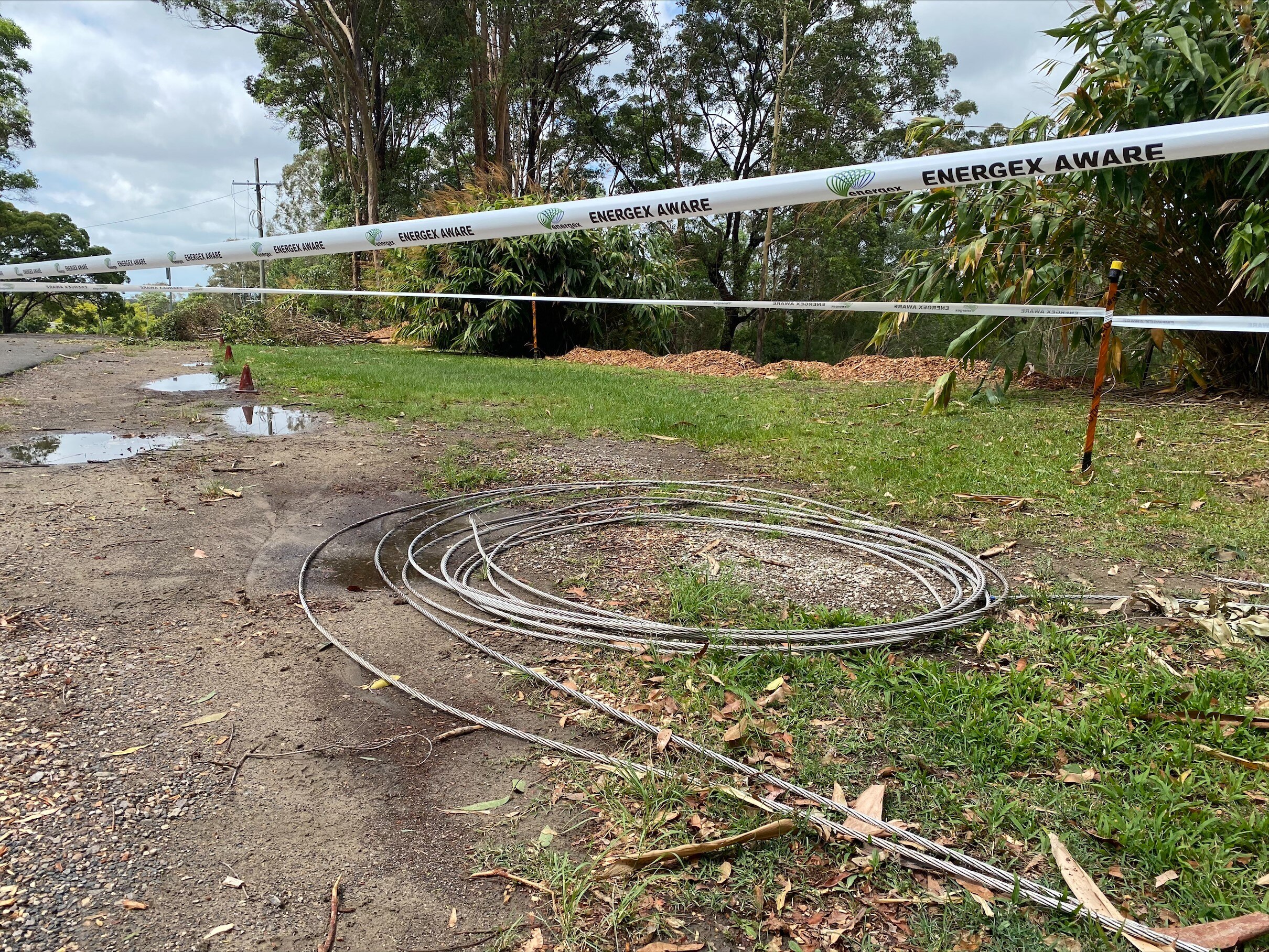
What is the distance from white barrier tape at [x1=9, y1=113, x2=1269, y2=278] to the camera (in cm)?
376

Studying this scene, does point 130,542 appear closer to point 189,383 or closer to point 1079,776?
point 1079,776

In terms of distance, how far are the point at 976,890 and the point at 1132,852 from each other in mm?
458

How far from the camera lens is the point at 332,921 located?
1812mm

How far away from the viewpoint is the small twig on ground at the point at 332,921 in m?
1.74

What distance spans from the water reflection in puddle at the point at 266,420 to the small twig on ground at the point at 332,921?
5.42 meters

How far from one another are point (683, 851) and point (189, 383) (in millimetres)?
9914

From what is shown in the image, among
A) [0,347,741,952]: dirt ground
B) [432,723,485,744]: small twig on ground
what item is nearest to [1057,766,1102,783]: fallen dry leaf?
[0,347,741,952]: dirt ground

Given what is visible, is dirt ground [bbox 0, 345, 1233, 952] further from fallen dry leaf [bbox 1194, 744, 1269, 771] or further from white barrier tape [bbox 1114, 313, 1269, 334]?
white barrier tape [bbox 1114, 313, 1269, 334]

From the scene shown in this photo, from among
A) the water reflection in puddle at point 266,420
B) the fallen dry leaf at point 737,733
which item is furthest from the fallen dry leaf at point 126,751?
the water reflection in puddle at point 266,420

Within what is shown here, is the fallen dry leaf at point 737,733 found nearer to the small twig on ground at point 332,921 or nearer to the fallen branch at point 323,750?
the fallen branch at point 323,750

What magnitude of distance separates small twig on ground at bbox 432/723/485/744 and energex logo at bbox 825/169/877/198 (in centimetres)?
351

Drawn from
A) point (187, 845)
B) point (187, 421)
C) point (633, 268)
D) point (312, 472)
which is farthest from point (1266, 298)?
point (633, 268)

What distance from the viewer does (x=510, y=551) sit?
4215mm

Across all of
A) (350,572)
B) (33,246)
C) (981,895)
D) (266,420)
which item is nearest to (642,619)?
(350,572)
